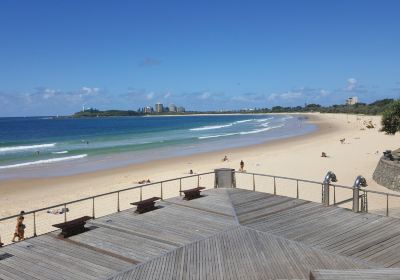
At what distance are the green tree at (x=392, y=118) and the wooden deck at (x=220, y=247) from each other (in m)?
16.9

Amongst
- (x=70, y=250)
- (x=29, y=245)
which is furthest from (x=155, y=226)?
(x=29, y=245)

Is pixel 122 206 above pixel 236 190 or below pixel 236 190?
below

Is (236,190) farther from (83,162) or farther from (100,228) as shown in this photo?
(83,162)

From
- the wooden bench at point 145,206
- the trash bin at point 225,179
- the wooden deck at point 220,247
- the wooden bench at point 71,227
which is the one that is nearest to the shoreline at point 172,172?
the trash bin at point 225,179

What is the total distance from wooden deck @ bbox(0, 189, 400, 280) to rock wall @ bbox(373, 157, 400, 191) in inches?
328

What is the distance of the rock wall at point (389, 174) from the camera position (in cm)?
2012

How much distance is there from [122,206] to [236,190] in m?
5.93

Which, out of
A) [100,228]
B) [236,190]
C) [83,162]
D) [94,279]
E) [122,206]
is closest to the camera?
[94,279]

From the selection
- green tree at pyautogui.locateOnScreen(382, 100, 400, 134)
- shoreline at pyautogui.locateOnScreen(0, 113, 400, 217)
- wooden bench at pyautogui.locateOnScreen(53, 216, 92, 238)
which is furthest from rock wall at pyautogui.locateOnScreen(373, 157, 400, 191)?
wooden bench at pyautogui.locateOnScreen(53, 216, 92, 238)

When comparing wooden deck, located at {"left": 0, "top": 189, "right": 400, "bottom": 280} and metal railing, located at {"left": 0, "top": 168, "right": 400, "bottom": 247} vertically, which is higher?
wooden deck, located at {"left": 0, "top": 189, "right": 400, "bottom": 280}

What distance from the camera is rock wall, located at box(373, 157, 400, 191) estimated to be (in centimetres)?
2012

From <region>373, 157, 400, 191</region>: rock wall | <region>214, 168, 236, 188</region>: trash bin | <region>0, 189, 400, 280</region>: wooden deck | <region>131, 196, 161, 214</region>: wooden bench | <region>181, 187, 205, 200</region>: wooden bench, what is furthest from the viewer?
<region>373, 157, 400, 191</region>: rock wall

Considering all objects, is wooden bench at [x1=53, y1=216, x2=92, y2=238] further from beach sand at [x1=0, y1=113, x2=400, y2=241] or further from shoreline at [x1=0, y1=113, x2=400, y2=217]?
shoreline at [x1=0, y1=113, x2=400, y2=217]

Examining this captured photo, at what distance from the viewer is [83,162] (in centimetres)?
3944
